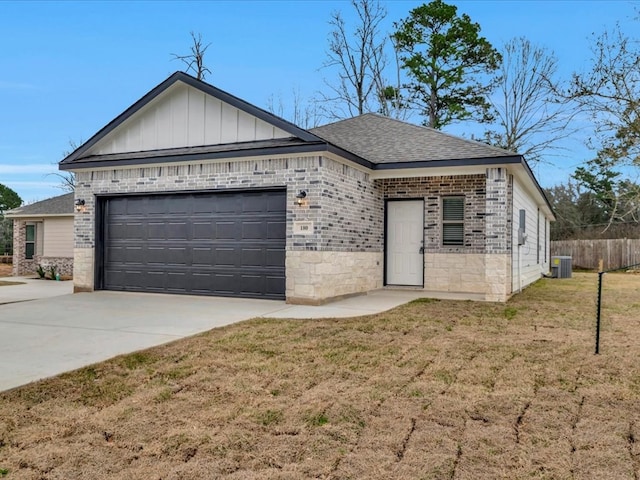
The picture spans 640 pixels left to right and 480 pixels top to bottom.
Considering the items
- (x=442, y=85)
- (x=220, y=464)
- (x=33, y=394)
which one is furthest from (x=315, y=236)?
(x=442, y=85)

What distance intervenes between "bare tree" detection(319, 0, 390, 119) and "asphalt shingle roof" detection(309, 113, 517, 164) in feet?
38.8

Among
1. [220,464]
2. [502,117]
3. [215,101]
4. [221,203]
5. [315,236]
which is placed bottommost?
[220,464]

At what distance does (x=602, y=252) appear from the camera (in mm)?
25719

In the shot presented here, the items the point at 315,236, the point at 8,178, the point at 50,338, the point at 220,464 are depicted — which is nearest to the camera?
the point at 220,464

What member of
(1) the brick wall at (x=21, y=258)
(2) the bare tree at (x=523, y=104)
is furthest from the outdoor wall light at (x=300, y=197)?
(2) the bare tree at (x=523, y=104)

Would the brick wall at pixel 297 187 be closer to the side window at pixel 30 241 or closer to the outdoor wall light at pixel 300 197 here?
the outdoor wall light at pixel 300 197

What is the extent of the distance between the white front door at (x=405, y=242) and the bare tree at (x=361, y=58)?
15.1 m

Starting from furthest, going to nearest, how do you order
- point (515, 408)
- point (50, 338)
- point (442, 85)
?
1. point (442, 85)
2. point (50, 338)
3. point (515, 408)

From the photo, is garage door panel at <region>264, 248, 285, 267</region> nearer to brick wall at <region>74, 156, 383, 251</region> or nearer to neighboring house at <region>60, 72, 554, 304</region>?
neighboring house at <region>60, 72, 554, 304</region>

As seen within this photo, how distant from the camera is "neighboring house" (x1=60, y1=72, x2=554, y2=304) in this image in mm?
10180

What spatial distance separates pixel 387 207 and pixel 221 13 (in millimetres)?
11064

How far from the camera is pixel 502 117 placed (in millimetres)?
26016

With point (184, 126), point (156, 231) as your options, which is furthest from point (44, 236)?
point (184, 126)

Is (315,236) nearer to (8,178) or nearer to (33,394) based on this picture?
(33,394)
